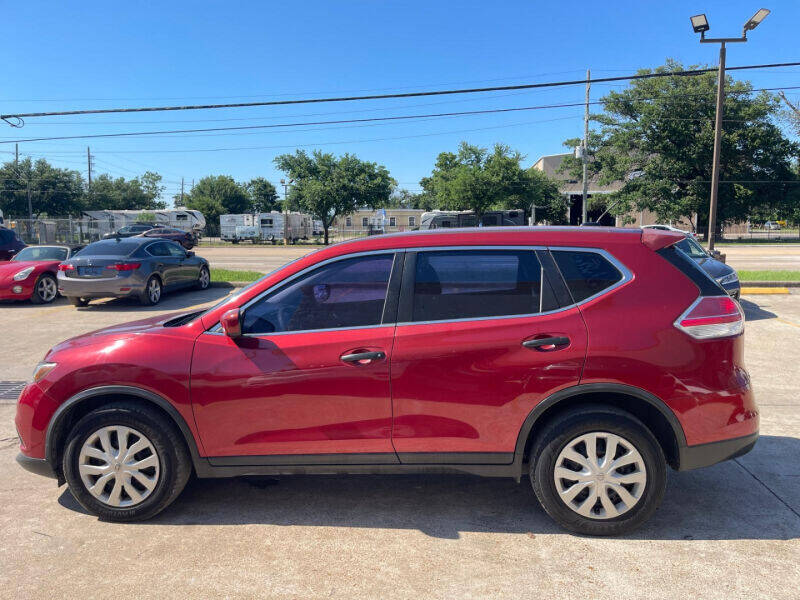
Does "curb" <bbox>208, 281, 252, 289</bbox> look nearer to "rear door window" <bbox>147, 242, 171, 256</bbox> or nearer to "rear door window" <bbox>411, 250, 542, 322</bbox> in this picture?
"rear door window" <bbox>147, 242, 171, 256</bbox>

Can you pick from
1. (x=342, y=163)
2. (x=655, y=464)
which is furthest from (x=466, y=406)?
(x=342, y=163)

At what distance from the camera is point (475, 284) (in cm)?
345

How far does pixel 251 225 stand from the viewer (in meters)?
53.5

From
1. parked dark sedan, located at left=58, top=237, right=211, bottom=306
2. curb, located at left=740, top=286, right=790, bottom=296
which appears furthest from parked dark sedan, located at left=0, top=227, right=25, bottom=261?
curb, located at left=740, top=286, right=790, bottom=296

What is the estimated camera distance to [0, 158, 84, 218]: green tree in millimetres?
62312

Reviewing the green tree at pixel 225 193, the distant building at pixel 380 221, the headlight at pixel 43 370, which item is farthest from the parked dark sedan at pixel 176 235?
the green tree at pixel 225 193

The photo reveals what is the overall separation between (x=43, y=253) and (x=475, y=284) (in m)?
13.9

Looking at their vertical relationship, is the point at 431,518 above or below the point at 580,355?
below

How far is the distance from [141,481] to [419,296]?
2.01 meters

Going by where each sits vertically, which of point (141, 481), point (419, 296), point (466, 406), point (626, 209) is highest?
point (626, 209)

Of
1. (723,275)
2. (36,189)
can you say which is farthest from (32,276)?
(36,189)

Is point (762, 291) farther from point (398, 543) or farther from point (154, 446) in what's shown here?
point (154, 446)

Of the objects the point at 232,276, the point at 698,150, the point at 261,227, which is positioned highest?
the point at 698,150

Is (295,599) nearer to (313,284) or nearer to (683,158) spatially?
(313,284)
